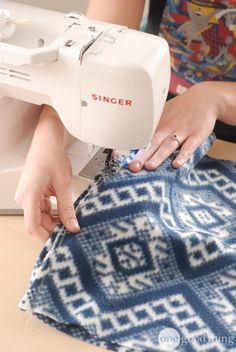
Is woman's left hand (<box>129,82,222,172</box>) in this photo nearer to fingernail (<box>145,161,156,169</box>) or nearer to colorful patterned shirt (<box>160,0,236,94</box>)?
fingernail (<box>145,161,156,169</box>)

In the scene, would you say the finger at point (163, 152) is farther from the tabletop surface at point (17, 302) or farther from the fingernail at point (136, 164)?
the tabletop surface at point (17, 302)

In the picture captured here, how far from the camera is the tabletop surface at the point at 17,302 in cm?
71

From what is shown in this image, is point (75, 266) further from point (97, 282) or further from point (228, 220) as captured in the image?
point (228, 220)

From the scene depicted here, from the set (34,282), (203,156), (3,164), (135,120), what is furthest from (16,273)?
(203,156)

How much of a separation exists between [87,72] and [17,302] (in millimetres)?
346

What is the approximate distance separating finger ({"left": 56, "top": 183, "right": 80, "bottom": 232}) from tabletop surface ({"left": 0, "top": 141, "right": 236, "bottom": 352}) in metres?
0.11

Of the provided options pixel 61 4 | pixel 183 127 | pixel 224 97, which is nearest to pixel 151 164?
pixel 183 127

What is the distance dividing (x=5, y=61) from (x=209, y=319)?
0.45 meters

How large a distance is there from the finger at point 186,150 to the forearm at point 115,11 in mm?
308

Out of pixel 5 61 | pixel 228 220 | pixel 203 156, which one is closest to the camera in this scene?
pixel 5 61

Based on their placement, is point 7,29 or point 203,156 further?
point 203,156

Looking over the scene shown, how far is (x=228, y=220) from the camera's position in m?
0.86

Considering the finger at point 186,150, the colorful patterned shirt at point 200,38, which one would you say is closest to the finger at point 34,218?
the finger at point 186,150

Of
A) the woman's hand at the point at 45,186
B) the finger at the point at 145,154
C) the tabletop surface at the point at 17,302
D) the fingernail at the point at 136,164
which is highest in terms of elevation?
the fingernail at the point at 136,164
